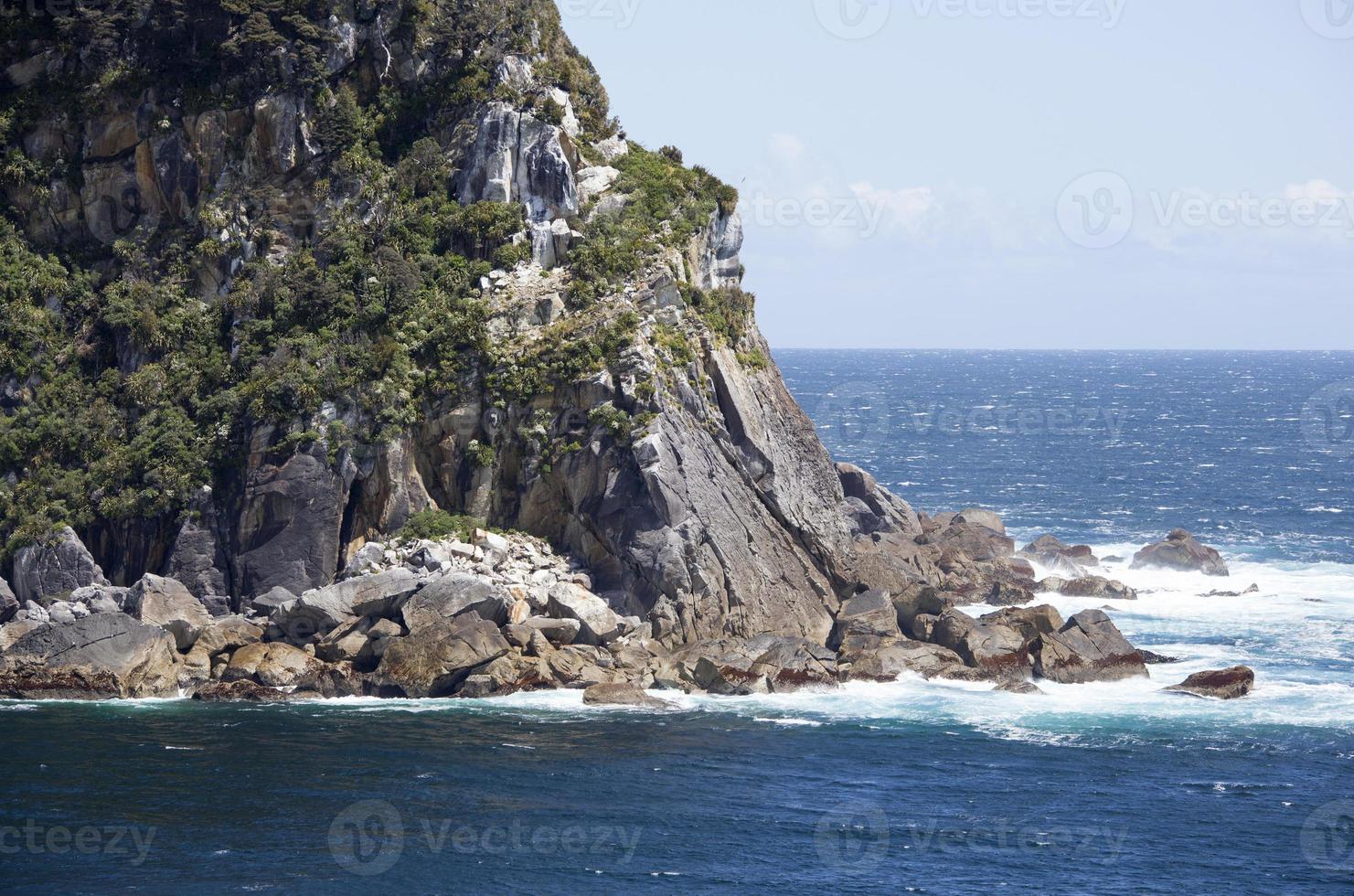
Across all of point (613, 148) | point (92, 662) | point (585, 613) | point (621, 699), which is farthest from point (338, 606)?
point (613, 148)

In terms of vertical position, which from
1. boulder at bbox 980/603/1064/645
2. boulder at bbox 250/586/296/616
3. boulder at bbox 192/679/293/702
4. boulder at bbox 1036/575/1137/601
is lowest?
boulder at bbox 192/679/293/702

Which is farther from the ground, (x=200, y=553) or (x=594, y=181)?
(x=594, y=181)

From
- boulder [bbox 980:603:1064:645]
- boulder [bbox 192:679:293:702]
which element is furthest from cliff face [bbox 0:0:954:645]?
boulder [bbox 192:679:293:702]

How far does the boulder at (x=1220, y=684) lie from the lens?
194ft

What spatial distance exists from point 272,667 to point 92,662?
6.90m

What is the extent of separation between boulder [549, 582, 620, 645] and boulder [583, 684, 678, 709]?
3.80 meters

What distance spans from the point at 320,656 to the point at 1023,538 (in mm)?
52664

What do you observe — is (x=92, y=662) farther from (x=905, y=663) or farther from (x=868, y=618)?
(x=905, y=663)

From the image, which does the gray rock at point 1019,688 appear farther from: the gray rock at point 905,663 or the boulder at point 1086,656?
the gray rock at point 905,663

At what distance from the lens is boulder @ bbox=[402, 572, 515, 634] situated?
58781 millimetres

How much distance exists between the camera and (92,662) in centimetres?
5691

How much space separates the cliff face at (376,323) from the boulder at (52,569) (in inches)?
32.0

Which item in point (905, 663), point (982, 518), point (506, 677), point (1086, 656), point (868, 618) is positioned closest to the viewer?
point (506, 677)

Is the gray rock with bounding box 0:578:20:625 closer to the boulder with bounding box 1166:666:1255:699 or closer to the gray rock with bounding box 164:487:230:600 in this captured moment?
the gray rock with bounding box 164:487:230:600
